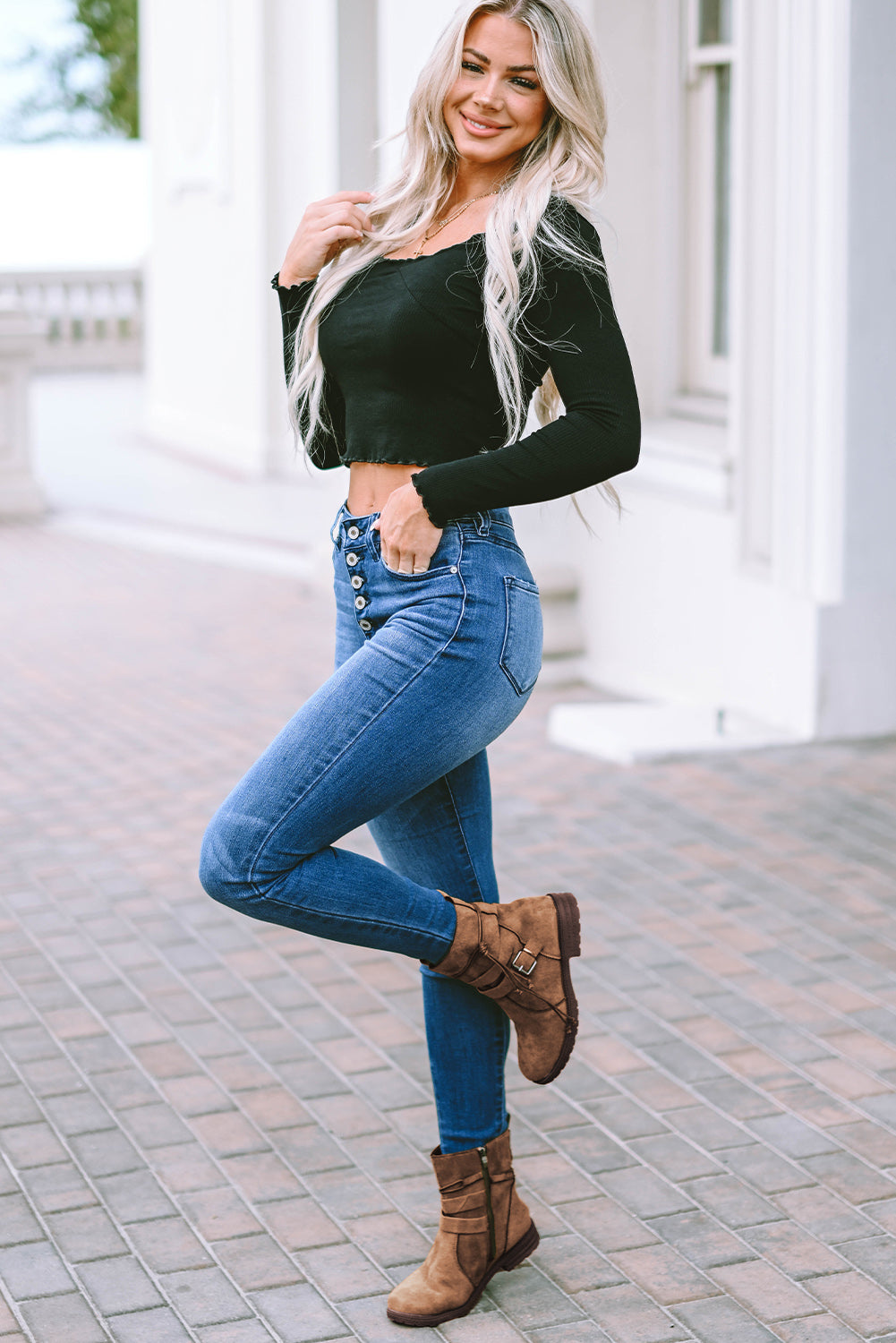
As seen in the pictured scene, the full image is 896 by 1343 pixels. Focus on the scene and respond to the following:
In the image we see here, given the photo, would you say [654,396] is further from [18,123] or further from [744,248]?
[18,123]

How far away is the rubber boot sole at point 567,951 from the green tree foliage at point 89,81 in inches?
1293

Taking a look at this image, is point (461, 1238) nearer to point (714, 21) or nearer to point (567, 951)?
point (567, 951)

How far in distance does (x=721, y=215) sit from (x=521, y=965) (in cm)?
489

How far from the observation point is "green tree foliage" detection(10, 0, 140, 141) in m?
33.8

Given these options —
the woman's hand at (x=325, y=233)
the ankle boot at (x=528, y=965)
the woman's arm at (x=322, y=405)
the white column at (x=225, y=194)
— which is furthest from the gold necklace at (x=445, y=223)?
the white column at (x=225, y=194)

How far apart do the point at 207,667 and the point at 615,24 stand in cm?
298

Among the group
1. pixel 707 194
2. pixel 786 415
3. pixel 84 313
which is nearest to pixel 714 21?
pixel 707 194

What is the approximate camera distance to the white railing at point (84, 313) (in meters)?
21.3

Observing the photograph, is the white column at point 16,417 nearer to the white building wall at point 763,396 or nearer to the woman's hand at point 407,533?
the white building wall at point 763,396

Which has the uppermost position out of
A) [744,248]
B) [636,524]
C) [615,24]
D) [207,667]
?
[615,24]

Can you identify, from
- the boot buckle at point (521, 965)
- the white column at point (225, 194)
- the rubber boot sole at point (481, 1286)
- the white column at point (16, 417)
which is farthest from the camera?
the white column at point (225, 194)

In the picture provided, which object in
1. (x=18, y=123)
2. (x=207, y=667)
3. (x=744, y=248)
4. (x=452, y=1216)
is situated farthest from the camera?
(x=18, y=123)

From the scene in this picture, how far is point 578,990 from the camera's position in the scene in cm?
411

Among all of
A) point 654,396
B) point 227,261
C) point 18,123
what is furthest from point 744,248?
point 18,123
